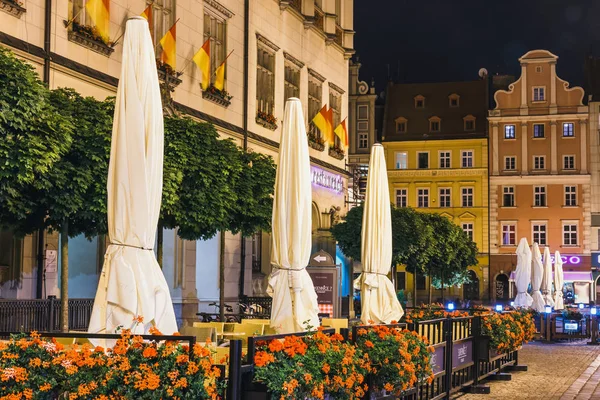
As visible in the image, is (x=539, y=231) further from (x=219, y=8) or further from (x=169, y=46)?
(x=169, y=46)

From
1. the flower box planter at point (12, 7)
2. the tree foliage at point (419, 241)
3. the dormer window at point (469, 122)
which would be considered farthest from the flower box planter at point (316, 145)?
the dormer window at point (469, 122)

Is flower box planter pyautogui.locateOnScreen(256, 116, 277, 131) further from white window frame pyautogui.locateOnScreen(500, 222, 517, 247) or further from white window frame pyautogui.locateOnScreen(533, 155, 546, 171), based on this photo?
white window frame pyautogui.locateOnScreen(500, 222, 517, 247)

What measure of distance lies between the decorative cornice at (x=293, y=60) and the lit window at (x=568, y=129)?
3527cm

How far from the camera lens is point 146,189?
974 centimetres

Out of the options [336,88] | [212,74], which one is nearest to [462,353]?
[212,74]

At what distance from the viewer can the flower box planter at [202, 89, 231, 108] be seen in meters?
28.1

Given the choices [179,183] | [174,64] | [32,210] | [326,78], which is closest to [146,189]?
Answer: [32,210]

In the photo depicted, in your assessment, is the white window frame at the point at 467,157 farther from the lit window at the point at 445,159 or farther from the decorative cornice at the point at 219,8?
the decorative cornice at the point at 219,8

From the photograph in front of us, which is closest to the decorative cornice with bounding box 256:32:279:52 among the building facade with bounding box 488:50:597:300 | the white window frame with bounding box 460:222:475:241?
the building facade with bounding box 488:50:597:300

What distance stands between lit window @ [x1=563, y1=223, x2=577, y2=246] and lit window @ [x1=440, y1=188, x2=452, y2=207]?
839 centimetres

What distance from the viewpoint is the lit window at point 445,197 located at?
7006 centimetres

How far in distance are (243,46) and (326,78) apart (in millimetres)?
9536

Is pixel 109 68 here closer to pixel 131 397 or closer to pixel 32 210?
pixel 32 210

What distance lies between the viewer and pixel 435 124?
7156 cm
